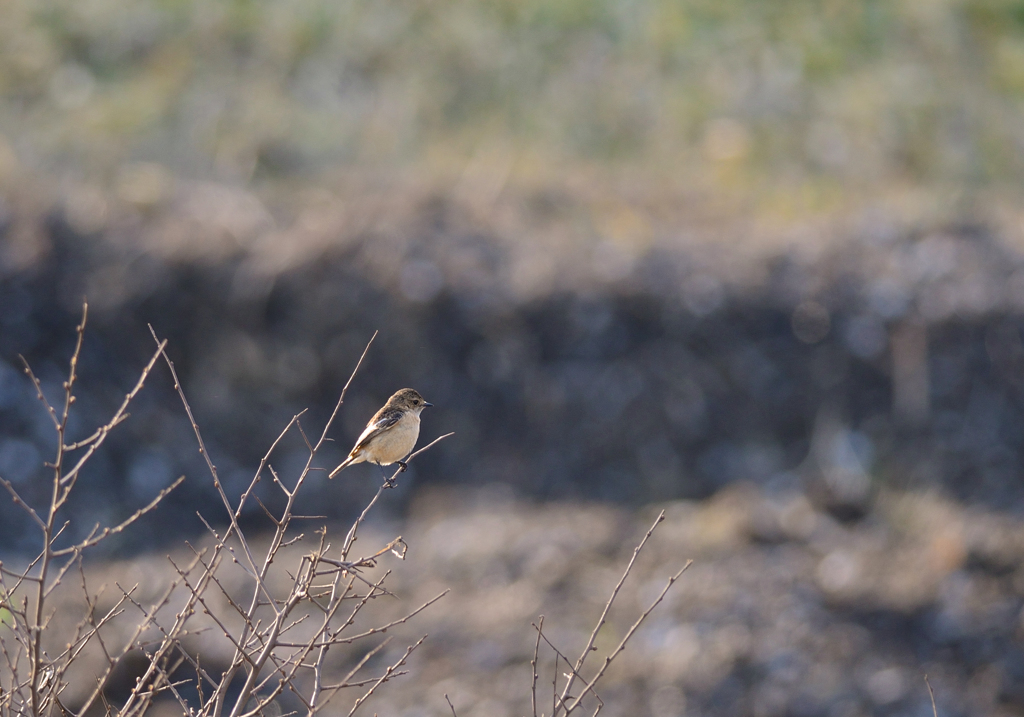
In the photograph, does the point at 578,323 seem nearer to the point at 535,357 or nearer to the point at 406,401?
the point at 535,357

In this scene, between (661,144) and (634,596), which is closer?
(634,596)

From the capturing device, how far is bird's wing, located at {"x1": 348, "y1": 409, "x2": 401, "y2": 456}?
16.1 feet

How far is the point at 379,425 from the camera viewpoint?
16.2ft

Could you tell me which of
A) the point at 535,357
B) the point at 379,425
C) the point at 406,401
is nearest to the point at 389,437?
the point at 379,425

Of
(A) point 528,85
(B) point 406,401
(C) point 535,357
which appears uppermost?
(B) point 406,401

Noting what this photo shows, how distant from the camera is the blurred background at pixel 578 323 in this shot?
912 centimetres

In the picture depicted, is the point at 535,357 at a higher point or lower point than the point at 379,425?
lower

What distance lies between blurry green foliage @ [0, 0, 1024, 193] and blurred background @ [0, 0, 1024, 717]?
68 millimetres

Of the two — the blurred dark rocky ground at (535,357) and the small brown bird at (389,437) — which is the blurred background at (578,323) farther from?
the small brown bird at (389,437)

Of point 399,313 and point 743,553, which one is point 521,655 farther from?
point 399,313

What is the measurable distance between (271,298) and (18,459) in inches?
122

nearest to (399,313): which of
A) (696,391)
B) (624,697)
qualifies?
(696,391)

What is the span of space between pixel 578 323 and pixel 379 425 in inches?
281

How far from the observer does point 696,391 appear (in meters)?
11.6
